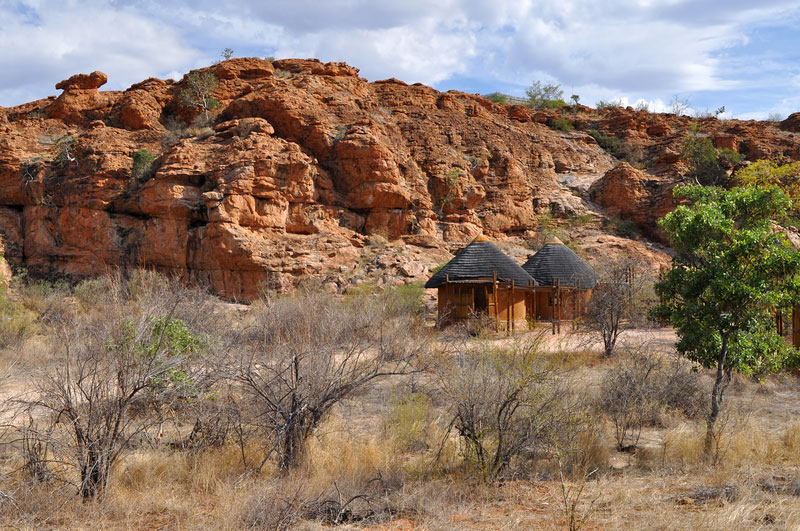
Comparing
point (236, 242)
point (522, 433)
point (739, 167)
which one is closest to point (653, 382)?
point (522, 433)

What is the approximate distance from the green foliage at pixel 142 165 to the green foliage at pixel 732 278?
23.0 m

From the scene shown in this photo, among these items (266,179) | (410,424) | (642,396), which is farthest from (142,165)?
(642,396)

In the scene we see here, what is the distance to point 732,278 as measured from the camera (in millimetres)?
6234

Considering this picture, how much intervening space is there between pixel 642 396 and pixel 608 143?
34.4 meters

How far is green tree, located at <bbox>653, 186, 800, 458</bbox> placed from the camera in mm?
6148

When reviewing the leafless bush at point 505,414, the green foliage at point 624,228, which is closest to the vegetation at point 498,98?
the green foliage at point 624,228

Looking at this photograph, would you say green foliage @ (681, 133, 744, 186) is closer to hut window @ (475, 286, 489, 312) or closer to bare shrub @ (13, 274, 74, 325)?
hut window @ (475, 286, 489, 312)

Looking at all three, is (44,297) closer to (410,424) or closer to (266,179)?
(266,179)

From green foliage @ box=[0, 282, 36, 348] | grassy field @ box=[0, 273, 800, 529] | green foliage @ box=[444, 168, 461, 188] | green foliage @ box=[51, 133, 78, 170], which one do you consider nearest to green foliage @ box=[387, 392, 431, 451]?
grassy field @ box=[0, 273, 800, 529]

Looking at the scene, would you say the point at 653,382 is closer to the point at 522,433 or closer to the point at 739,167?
the point at 522,433

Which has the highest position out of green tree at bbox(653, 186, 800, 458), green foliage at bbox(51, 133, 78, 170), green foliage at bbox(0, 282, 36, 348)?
green foliage at bbox(51, 133, 78, 170)

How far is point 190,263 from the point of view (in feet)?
77.3

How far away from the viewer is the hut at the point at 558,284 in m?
20.2

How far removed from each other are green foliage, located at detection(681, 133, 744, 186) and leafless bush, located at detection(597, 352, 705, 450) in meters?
26.0
